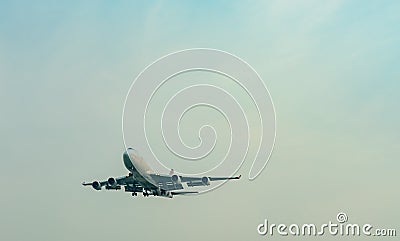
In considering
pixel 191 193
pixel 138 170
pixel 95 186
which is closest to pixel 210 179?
pixel 191 193

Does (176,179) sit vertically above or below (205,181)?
below

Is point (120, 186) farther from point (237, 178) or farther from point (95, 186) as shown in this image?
point (237, 178)

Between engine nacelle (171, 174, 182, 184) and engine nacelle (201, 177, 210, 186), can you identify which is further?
engine nacelle (171, 174, 182, 184)

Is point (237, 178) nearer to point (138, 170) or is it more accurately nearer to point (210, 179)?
point (210, 179)

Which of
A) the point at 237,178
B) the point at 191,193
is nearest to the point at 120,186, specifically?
the point at 191,193

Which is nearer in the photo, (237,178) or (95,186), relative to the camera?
(237,178)

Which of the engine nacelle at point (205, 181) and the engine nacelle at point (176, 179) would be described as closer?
the engine nacelle at point (205, 181)

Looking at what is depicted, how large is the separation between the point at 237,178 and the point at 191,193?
9639 millimetres

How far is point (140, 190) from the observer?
111 m

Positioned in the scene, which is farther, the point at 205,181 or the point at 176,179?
the point at 176,179

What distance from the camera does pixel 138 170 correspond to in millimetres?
106812

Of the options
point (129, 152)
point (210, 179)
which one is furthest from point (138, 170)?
point (210, 179)

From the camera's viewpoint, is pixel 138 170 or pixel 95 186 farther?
pixel 95 186

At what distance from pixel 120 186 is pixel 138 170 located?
7.86 metres
